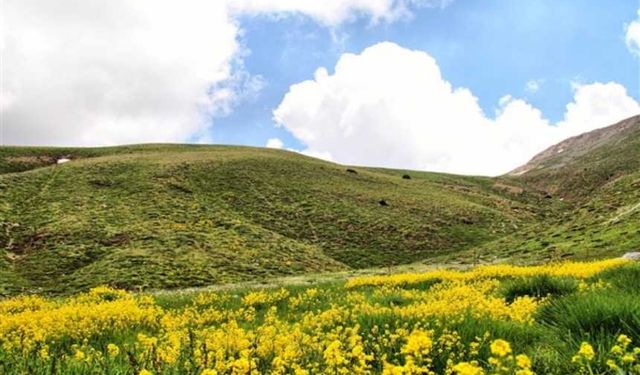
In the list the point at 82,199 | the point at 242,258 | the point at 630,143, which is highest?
the point at 630,143

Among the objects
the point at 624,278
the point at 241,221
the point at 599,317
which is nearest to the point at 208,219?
the point at 241,221

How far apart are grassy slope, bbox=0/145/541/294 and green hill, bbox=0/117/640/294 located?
180 millimetres

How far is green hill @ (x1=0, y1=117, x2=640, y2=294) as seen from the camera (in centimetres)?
4031

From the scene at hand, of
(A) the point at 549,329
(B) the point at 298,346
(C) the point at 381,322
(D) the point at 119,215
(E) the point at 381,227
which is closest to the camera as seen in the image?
(B) the point at 298,346

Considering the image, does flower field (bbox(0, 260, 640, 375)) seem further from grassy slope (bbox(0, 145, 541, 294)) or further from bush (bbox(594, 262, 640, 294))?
grassy slope (bbox(0, 145, 541, 294))

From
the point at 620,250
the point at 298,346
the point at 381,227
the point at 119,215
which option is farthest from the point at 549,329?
the point at 381,227

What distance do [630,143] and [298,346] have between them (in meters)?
153

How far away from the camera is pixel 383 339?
7.54 m

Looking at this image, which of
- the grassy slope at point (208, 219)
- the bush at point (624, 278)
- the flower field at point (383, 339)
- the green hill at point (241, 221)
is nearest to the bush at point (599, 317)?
the flower field at point (383, 339)

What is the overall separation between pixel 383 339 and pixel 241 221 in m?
53.7

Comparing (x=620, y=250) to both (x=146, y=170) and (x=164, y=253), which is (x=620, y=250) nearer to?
(x=164, y=253)

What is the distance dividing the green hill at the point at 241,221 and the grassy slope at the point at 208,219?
0.18m

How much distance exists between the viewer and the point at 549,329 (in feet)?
25.9

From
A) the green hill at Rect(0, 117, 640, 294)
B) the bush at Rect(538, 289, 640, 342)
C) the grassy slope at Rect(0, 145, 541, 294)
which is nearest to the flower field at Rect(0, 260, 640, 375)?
the bush at Rect(538, 289, 640, 342)
